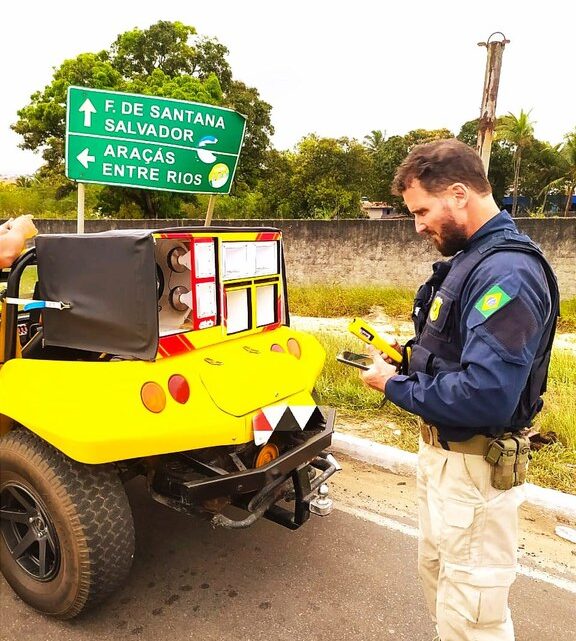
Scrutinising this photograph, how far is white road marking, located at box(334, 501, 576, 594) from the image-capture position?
249 cm

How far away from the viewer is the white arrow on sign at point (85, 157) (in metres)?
3.93

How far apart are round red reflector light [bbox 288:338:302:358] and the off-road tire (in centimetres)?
109

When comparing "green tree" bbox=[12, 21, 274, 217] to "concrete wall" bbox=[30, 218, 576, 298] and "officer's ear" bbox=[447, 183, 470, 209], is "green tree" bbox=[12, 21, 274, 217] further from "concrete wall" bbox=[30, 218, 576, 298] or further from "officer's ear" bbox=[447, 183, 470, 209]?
"officer's ear" bbox=[447, 183, 470, 209]

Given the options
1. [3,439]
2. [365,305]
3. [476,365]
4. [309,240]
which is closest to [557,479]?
[476,365]

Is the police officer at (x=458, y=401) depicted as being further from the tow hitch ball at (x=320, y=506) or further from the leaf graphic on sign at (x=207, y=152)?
the leaf graphic on sign at (x=207, y=152)

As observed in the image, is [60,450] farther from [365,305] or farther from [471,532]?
[365,305]

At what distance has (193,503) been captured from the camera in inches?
83.7

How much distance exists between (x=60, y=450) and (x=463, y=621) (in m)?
1.55

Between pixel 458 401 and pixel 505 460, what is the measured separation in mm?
313

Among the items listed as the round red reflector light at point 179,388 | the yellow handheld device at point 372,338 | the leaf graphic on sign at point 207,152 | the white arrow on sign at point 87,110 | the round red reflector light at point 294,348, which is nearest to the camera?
the yellow handheld device at point 372,338

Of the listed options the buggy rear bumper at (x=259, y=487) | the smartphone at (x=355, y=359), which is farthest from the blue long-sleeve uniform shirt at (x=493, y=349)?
the buggy rear bumper at (x=259, y=487)

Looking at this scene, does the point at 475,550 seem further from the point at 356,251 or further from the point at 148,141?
the point at 356,251

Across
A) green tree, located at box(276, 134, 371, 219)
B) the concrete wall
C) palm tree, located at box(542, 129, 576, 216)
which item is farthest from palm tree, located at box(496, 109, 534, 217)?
the concrete wall

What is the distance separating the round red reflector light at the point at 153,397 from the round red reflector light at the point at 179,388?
43mm
